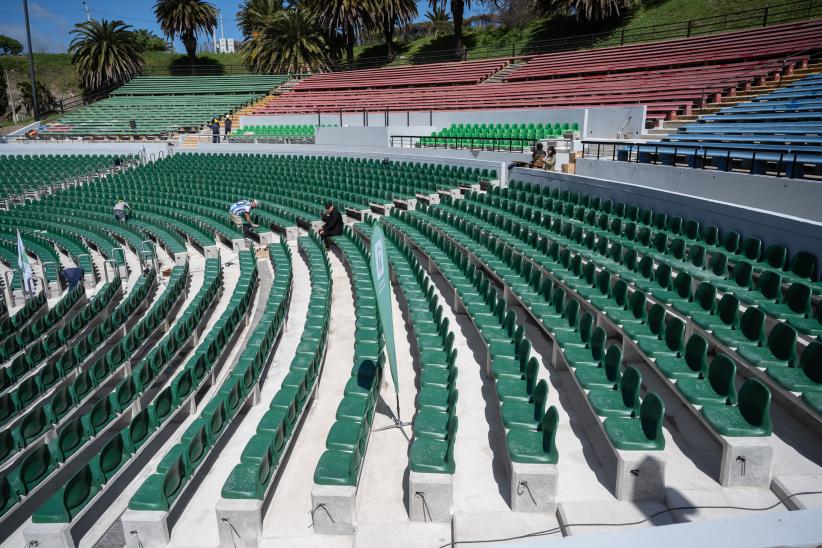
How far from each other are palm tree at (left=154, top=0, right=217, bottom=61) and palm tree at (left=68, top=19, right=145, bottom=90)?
3.19 m

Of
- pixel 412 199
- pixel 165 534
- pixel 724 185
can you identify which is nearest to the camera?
pixel 165 534

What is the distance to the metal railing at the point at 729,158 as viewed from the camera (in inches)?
328

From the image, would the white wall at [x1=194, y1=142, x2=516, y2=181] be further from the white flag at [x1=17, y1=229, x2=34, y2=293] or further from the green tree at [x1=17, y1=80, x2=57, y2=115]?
the green tree at [x1=17, y1=80, x2=57, y2=115]

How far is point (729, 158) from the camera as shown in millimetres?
9336

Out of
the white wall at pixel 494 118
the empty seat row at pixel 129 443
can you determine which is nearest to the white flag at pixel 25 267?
the empty seat row at pixel 129 443

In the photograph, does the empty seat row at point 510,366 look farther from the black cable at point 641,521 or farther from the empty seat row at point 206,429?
the empty seat row at point 206,429

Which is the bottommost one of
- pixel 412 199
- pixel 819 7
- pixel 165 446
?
pixel 165 446

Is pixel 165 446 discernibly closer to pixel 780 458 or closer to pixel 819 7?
pixel 780 458

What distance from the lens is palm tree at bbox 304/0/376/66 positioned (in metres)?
37.2

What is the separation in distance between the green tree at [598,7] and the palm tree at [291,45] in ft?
51.2

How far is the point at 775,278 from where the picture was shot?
6012 mm

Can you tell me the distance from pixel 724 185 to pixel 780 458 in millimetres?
5788

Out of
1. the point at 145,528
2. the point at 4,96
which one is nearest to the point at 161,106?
the point at 4,96

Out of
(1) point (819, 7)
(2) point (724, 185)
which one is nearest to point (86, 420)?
(2) point (724, 185)
